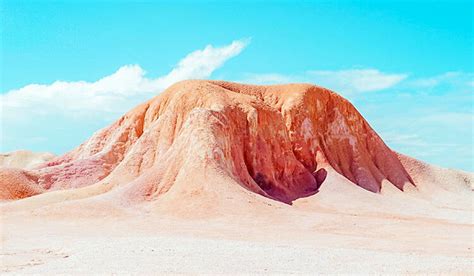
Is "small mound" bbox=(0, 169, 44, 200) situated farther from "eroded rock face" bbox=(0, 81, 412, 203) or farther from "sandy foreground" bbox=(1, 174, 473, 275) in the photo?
"sandy foreground" bbox=(1, 174, 473, 275)

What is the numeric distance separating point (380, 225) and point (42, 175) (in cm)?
2427

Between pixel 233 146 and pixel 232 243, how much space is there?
1693 centimetres

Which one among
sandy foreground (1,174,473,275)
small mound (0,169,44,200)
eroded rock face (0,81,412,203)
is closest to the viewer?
sandy foreground (1,174,473,275)

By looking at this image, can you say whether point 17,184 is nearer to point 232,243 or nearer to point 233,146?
point 233,146

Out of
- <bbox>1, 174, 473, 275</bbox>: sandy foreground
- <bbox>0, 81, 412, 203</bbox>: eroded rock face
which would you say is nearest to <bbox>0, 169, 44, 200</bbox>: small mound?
<bbox>0, 81, 412, 203</bbox>: eroded rock face

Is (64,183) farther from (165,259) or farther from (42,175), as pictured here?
(165,259)

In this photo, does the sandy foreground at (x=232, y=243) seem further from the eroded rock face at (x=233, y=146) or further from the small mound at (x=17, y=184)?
the small mound at (x=17, y=184)

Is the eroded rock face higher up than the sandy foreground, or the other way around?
the eroded rock face

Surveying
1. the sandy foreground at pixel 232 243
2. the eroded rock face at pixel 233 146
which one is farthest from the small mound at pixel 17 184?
the sandy foreground at pixel 232 243

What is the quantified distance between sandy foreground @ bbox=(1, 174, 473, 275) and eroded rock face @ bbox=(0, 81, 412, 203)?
14.0 ft

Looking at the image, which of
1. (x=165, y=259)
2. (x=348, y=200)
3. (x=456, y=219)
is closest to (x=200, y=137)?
(x=348, y=200)

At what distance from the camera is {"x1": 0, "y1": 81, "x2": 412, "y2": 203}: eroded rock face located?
34.3 meters

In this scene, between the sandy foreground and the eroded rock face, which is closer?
the sandy foreground

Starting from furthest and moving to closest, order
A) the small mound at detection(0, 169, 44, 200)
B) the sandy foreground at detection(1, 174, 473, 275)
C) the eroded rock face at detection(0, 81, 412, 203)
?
the small mound at detection(0, 169, 44, 200)
the eroded rock face at detection(0, 81, 412, 203)
the sandy foreground at detection(1, 174, 473, 275)
